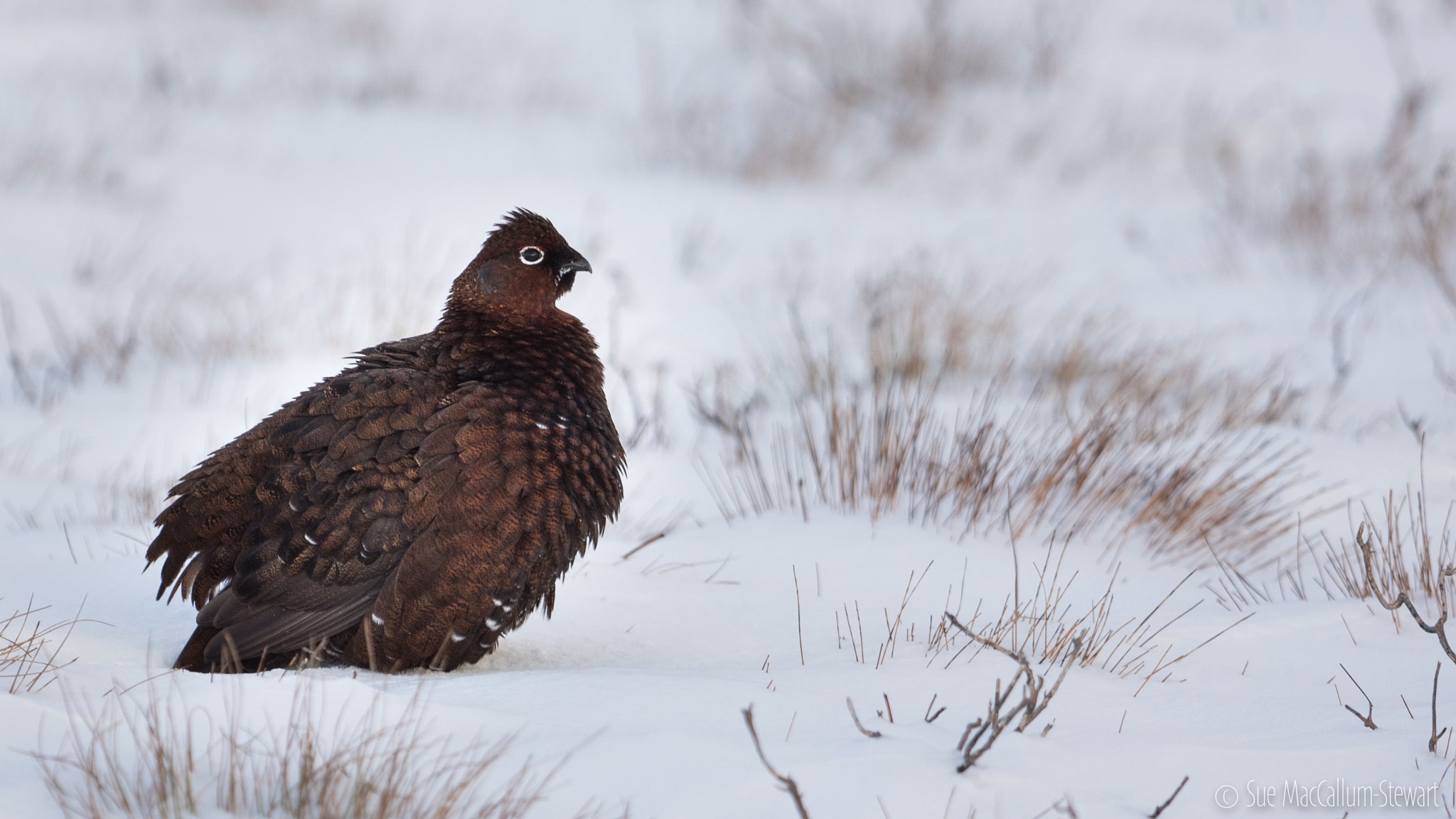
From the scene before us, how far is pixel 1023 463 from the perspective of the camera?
13.9 ft

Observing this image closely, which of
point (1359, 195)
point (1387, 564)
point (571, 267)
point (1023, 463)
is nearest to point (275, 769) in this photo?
point (571, 267)

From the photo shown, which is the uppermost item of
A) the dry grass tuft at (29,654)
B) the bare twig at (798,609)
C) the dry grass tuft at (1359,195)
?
the dry grass tuft at (1359,195)

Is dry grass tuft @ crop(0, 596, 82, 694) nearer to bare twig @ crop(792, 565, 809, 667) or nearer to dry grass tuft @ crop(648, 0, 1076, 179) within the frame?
bare twig @ crop(792, 565, 809, 667)

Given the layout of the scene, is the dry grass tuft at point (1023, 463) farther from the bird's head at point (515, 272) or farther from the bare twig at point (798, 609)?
the bird's head at point (515, 272)

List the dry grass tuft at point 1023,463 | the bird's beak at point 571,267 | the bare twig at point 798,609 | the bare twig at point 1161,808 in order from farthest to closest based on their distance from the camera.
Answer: the dry grass tuft at point 1023,463
the bird's beak at point 571,267
the bare twig at point 798,609
the bare twig at point 1161,808

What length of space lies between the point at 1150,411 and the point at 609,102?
9.70m

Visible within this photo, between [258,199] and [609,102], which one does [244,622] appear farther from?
[609,102]

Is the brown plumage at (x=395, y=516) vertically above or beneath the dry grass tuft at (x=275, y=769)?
above

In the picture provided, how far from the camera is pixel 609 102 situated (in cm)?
1369

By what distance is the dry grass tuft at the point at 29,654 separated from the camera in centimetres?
231

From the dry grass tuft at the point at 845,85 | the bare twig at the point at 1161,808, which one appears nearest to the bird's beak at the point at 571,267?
the bare twig at the point at 1161,808

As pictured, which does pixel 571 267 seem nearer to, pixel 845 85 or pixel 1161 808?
pixel 1161 808

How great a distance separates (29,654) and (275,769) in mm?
892

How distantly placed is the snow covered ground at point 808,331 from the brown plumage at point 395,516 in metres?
0.21
